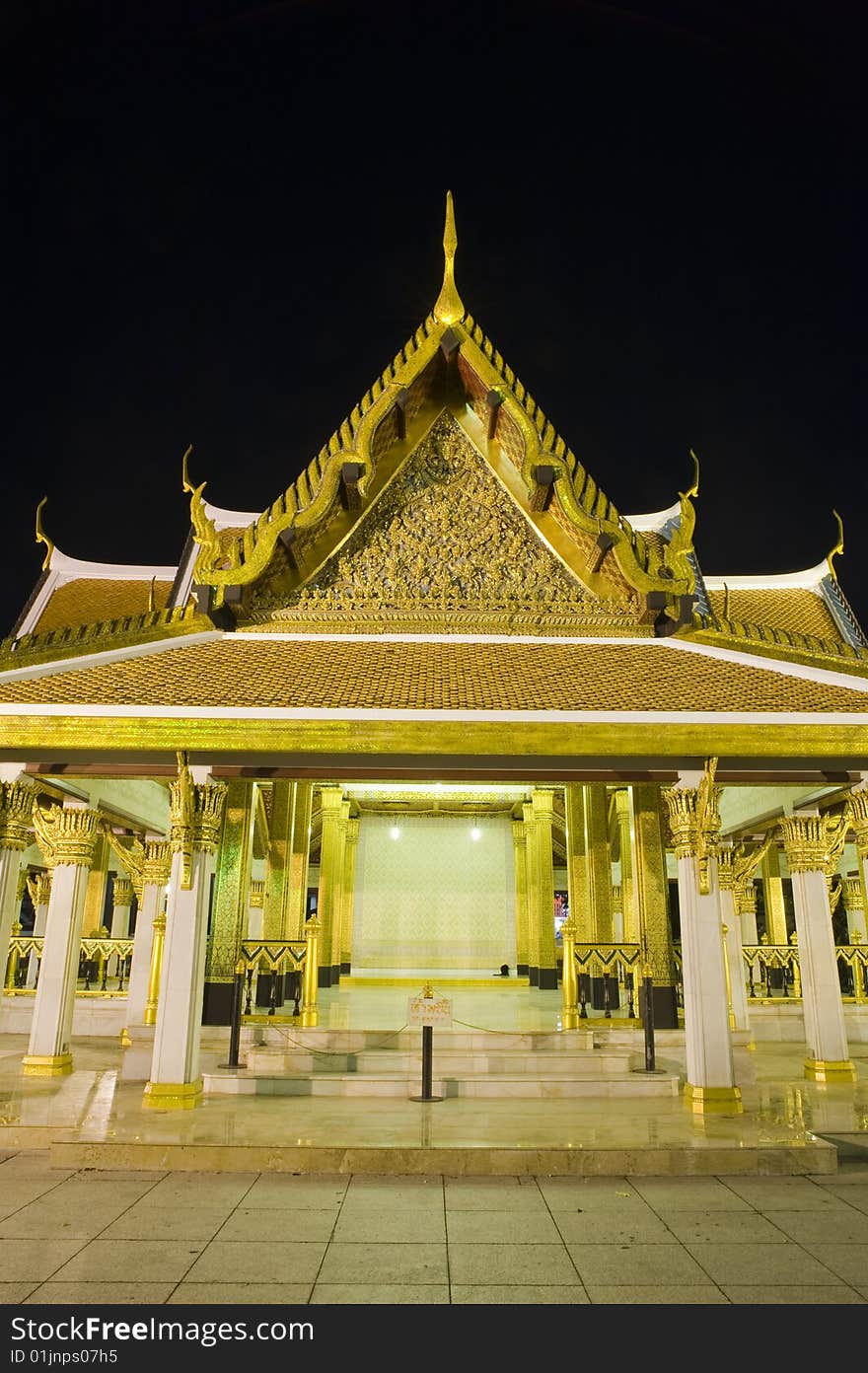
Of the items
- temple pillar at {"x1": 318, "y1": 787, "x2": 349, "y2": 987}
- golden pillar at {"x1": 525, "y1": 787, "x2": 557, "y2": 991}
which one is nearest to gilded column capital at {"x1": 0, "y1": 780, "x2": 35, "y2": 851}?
temple pillar at {"x1": 318, "y1": 787, "x2": 349, "y2": 987}

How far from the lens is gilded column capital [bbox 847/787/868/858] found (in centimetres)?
709

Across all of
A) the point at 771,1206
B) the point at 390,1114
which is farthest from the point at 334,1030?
the point at 771,1206

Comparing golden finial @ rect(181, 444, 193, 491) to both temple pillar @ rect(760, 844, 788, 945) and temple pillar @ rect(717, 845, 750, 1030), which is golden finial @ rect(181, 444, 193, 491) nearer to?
temple pillar @ rect(717, 845, 750, 1030)

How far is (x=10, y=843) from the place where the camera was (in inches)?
275

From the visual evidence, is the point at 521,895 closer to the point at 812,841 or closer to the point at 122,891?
the point at 812,841

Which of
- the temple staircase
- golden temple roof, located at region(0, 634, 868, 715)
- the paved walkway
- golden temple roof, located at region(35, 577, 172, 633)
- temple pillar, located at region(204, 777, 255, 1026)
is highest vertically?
golden temple roof, located at region(35, 577, 172, 633)

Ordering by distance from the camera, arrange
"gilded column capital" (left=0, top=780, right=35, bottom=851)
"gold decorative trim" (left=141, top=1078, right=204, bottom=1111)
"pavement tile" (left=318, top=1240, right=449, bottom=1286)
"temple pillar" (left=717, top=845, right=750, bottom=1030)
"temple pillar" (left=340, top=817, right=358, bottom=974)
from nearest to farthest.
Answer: "pavement tile" (left=318, top=1240, right=449, bottom=1286) → "gold decorative trim" (left=141, top=1078, right=204, bottom=1111) → "gilded column capital" (left=0, top=780, right=35, bottom=851) → "temple pillar" (left=717, top=845, right=750, bottom=1030) → "temple pillar" (left=340, top=817, right=358, bottom=974)

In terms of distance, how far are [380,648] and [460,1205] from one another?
4450 mm

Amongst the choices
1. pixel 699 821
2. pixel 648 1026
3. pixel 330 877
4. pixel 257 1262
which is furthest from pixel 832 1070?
Answer: pixel 330 877

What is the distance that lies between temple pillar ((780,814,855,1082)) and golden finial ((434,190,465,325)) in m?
6.53

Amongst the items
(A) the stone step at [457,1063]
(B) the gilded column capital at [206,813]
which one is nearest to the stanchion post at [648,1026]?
(A) the stone step at [457,1063]

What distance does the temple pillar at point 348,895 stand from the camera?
1722cm

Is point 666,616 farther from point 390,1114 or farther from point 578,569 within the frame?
point 390,1114

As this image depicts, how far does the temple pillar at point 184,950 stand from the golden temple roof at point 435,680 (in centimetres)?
93
